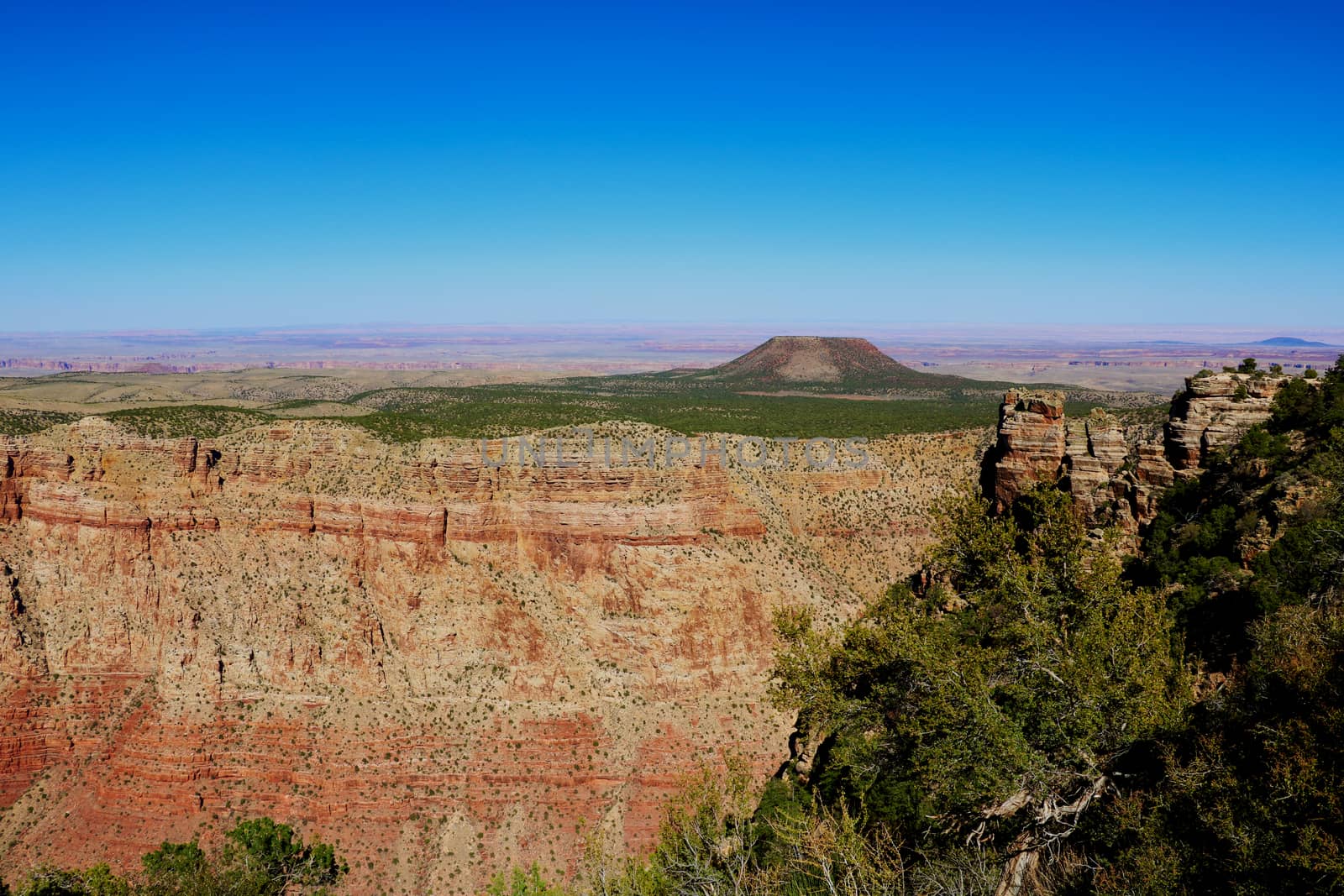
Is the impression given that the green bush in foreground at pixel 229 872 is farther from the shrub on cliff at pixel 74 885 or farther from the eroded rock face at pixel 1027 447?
the eroded rock face at pixel 1027 447

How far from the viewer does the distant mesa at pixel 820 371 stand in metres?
119

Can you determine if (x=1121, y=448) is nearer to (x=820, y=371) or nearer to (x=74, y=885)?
(x=74, y=885)

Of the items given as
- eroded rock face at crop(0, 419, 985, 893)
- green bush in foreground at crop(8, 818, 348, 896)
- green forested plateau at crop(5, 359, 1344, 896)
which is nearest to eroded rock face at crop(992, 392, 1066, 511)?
green forested plateau at crop(5, 359, 1344, 896)

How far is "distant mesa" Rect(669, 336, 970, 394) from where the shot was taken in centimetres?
11869

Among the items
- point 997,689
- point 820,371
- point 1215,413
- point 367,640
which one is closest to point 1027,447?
point 1215,413

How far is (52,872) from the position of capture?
84.2 feet

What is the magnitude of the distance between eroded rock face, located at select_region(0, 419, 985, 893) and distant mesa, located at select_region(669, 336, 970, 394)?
78008 millimetres

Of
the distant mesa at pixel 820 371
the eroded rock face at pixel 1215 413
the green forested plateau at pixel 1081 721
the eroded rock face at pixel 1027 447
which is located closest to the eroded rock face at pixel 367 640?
the eroded rock face at pixel 1027 447

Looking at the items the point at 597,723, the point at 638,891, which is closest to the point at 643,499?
the point at 597,723

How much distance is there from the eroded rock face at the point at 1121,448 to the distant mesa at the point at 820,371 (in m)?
77.5

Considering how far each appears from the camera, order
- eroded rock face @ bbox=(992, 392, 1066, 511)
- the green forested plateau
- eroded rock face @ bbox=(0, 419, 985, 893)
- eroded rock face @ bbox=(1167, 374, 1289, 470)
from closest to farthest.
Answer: the green forested plateau
eroded rock face @ bbox=(1167, 374, 1289, 470)
eroded rock face @ bbox=(992, 392, 1066, 511)
eroded rock face @ bbox=(0, 419, 985, 893)

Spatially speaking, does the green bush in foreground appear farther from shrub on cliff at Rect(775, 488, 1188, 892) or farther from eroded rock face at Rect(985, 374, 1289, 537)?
eroded rock face at Rect(985, 374, 1289, 537)

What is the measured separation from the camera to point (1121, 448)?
31.3 metres

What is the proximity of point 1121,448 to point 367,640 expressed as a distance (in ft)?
111
